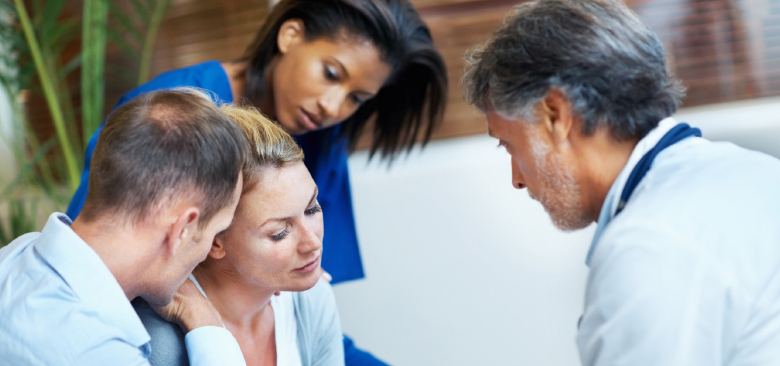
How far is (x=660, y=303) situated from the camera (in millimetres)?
727

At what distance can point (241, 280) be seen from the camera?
1105 millimetres

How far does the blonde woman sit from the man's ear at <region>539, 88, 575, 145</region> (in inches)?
14.9

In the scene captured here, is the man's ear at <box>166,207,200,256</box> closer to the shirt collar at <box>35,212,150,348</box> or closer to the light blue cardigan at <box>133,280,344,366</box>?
the shirt collar at <box>35,212,150,348</box>

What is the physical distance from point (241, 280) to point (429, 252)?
99 cm

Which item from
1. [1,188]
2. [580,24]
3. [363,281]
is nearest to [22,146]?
[1,188]

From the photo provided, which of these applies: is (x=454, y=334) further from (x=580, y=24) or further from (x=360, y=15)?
(x=580, y=24)

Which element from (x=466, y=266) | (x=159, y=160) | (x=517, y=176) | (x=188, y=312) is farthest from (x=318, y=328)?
(x=466, y=266)

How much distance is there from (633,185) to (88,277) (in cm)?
68

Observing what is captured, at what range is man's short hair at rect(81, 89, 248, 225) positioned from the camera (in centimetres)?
79

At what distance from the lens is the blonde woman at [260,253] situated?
1043mm

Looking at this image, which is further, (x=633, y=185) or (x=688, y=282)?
(x=633, y=185)

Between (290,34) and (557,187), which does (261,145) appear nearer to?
(557,187)

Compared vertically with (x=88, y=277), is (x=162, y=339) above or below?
below

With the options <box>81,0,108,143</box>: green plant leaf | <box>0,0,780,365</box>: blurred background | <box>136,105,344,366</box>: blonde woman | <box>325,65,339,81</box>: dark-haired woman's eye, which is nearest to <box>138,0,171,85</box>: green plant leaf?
<box>0,0,780,365</box>: blurred background
